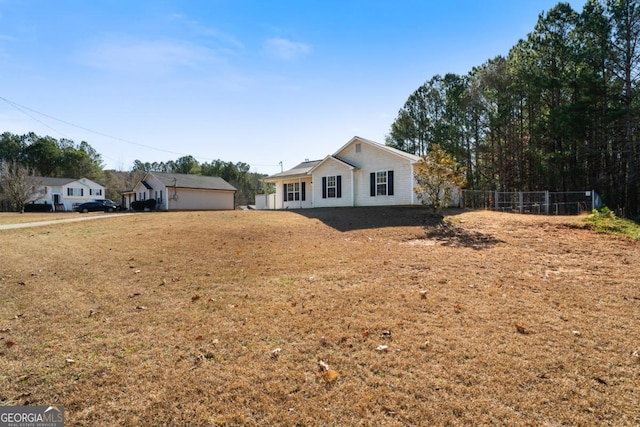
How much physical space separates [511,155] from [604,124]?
772 centimetres

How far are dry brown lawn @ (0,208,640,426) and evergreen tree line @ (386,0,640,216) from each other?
56.9 feet

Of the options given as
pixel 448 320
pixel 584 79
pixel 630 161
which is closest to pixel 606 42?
pixel 584 79

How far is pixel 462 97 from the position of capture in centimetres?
2908

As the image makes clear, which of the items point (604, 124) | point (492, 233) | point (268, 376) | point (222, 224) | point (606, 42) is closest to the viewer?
point (268, 376)

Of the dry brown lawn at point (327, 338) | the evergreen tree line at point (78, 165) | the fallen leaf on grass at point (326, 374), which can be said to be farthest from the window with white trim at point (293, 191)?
the evergreen tree line at point (78, 165)

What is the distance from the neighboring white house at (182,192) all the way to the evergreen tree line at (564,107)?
25621mm

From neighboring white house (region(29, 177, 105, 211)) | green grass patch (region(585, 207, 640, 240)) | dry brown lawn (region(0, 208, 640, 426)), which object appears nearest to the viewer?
dry brown lawn (region(0, 208, 640, 426))

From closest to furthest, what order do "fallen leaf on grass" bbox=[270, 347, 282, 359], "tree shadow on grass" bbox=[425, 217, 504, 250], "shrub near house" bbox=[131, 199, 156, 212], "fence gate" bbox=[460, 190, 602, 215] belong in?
"fallen leaf on grass" bbox=[270, 347, 282, 359] < "tree shadow on grass" bbox=[425, 217, 504, 250] < "fence gate" bbox=[460, 190, 602, 215] < "shrub near house" bbox=[131, 199, 156, 212]

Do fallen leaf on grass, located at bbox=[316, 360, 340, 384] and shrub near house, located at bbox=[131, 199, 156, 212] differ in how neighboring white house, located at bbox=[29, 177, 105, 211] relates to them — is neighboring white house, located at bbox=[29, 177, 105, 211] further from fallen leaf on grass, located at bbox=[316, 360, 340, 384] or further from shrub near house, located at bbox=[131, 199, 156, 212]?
fallen leaf on grass, located at bbox=[316, 360, 340, 384]

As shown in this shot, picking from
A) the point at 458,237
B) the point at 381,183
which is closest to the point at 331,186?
the point at 381,183

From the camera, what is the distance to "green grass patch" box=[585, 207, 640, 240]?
972 cm

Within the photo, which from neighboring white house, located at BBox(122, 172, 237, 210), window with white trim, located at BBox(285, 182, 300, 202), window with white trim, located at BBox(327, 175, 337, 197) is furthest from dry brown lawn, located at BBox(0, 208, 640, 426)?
neighboring white house, located at BBox(122, 172, 237, 210)

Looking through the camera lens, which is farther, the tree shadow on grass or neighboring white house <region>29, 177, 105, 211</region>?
neighboring white house <region>29, 177, 105, 211</region>

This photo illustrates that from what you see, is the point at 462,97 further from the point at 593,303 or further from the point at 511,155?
the point at 593,303
